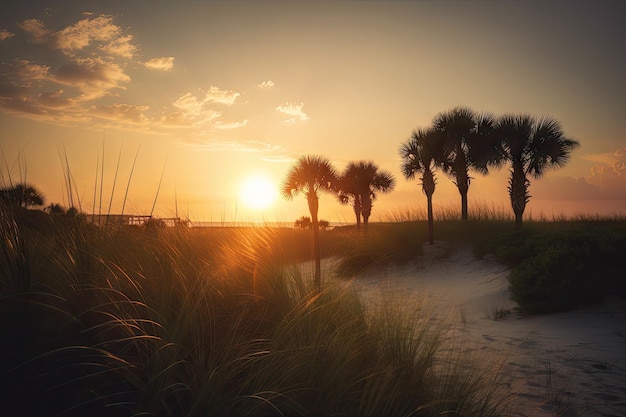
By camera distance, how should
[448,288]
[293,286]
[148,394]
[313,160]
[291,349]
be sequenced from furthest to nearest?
[313,160] < [448,288] < [293,286] < [291,349] < [148,394]

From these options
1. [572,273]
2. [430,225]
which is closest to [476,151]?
[430,225]

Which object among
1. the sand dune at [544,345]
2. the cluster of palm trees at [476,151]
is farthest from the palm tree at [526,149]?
the sand dune at [544,345]

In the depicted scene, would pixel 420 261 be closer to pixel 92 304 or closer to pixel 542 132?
pixel 542 132

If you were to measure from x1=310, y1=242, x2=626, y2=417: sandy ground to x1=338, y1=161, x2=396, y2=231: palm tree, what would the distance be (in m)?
19.0

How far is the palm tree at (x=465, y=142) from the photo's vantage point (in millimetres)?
28328

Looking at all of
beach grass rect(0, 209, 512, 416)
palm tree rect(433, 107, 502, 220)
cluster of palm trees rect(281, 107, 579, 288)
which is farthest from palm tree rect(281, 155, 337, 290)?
beach grass rect(0, 209, 512, 416)

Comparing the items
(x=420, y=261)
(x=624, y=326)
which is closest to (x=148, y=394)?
(x=624, y=326)

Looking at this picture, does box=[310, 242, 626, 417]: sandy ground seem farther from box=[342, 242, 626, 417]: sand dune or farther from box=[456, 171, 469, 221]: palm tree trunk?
box=[456, 171, 469, 221]: palm tree trunk

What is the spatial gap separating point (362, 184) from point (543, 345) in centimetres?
2591

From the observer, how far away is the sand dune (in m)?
4.95

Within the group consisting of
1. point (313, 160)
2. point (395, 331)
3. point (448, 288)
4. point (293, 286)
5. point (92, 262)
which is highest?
point (313, 160)

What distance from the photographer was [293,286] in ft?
17.3

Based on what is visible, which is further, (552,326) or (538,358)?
(552,326)

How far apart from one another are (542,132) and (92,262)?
2426 centimetres
